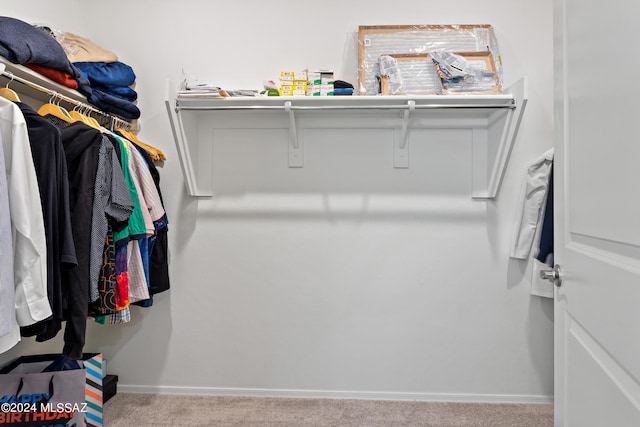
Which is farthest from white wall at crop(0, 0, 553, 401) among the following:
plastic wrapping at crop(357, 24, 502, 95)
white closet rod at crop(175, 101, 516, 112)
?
white closet rod at crop(175, 101, 516, 112)

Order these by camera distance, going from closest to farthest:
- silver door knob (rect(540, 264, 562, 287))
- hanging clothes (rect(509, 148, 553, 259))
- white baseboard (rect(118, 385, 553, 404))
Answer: silver door knob (rect(540, 264, 562, 287)) → hanging clothes (rect(509, 148, 553, 259)) → white baseboard (rect(118, 385, 553, 404))

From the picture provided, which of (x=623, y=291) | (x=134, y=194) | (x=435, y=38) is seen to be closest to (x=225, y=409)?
(x=134, y=194)

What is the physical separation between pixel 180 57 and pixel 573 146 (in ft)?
6.42

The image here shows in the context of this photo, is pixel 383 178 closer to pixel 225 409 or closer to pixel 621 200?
pixel 621 200

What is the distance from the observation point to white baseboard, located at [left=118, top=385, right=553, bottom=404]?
1.93 meters

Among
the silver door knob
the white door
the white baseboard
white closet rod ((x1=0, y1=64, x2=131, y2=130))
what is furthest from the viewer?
the white baseboard

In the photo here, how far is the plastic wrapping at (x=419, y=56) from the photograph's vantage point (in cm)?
173

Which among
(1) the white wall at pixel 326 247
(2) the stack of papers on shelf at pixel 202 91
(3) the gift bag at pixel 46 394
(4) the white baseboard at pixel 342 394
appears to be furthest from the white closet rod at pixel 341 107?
(4) the white baseboard at pixel 342 394

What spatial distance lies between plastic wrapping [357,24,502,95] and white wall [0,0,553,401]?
11 cm

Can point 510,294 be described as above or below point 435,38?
below

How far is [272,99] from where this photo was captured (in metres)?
1.72

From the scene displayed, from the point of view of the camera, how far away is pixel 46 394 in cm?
143

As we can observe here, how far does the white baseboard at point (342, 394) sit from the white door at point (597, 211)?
995 mm

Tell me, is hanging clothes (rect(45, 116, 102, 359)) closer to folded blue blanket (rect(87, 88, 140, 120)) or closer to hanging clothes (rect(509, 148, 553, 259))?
folded blue blanket (rect(87, 88, 140, 120))
